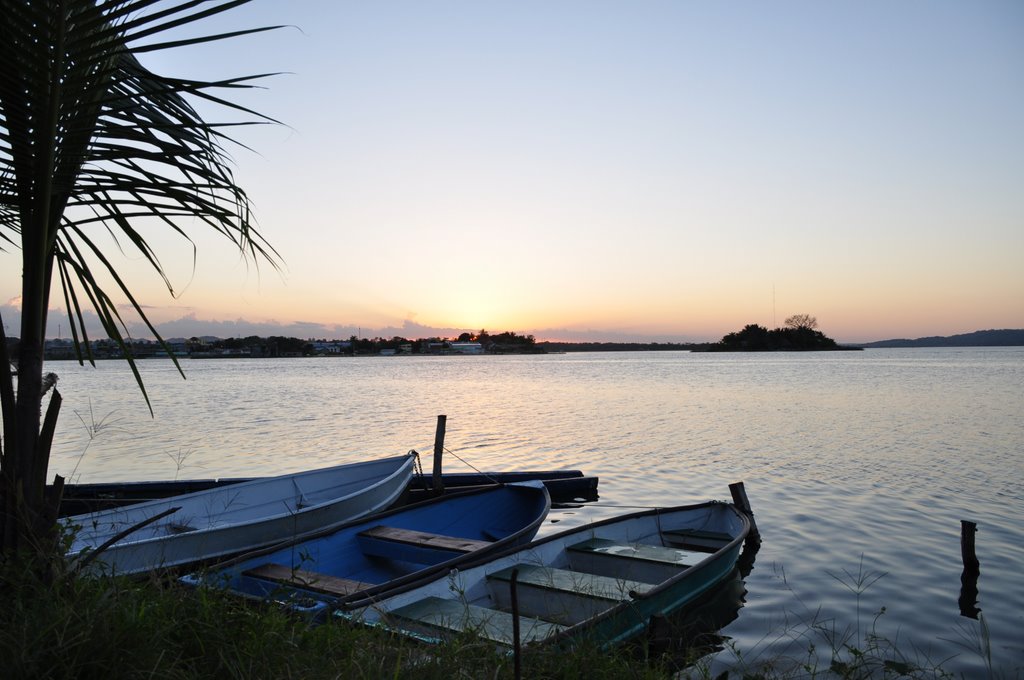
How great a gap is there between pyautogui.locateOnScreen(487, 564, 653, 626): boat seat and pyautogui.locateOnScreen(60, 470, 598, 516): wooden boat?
5.38m

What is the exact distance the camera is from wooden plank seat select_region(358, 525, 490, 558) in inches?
325

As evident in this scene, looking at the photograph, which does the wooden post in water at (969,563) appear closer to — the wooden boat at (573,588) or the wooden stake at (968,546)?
the wooden stake at (968,546)

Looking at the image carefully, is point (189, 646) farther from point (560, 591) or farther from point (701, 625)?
point (701, 625)

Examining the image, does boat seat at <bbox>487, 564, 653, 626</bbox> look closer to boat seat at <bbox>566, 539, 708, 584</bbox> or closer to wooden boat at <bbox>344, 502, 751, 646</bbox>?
wooden boat at <bbox>344, 502, 751, 646</bbox>

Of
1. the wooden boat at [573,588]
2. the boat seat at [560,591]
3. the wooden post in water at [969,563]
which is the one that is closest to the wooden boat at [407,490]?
the wooden boat at [573,588]

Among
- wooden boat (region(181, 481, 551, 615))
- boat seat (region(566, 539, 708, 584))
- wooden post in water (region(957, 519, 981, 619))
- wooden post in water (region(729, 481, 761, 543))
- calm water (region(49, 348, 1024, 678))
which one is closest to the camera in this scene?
wooden boat (region(181, 481, 551, 615))

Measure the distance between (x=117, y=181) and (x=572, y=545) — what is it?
21.6ft

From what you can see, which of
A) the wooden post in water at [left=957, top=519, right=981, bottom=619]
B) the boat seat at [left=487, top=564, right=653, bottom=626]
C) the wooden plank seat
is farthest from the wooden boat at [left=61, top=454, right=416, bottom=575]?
the wooden post in water at [left=957, top=519, right=981, bottom=619]

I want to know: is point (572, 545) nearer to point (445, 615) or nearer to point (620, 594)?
point (620, 594)

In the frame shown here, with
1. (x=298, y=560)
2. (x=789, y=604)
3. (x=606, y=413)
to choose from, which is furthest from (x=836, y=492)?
(x=606, y=413)

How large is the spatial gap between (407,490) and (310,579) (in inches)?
258

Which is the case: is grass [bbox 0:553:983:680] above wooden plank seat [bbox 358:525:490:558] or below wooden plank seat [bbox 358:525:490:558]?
above

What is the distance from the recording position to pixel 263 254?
12.4 feet

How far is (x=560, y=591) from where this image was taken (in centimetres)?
681
